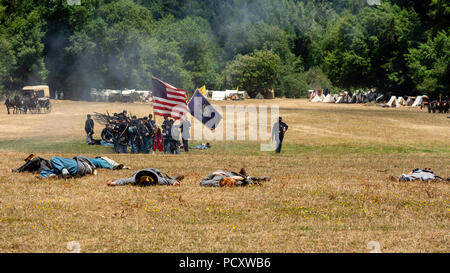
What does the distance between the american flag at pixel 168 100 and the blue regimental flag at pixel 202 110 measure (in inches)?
83.5

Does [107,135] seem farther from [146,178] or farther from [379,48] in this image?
[379,48]

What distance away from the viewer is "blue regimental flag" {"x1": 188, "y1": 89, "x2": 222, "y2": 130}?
28531 millimetres

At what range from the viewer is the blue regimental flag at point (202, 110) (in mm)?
28531

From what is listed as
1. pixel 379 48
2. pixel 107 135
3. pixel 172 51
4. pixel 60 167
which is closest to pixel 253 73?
pixel 172 51

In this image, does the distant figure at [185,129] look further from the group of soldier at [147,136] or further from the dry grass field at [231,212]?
the dry grass field at [231,212]

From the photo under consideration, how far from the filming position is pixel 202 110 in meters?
29.2

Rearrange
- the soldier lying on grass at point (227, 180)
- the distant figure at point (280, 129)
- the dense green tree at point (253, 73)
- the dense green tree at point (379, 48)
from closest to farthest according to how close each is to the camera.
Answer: the soldier lying on grass at point (227, 180) < the distant figure at point (280, 129) < the dense green tree at point (379, 48) < the dense green tree at point (253, 73)

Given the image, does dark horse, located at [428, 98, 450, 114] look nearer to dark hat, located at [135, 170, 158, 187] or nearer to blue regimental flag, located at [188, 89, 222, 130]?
blue regimental flag, located at [188, 89, 222, 130]

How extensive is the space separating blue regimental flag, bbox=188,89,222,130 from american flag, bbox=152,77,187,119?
2.12 meters

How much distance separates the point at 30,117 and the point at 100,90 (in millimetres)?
34650

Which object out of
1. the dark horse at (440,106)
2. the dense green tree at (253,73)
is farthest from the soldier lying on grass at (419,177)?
the dense green tree at (253,73)

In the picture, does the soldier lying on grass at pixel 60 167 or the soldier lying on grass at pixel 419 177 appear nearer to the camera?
the soldier lying on grass at pixel 60 167

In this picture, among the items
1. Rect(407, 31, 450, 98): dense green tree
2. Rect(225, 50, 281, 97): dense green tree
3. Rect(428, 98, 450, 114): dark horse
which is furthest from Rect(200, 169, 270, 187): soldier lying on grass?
Rect(225, 50, 281, 97): dense green tree

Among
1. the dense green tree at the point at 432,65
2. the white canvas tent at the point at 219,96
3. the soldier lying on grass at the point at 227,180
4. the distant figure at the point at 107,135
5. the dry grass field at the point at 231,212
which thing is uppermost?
the dense green tree at the point at 432,65
